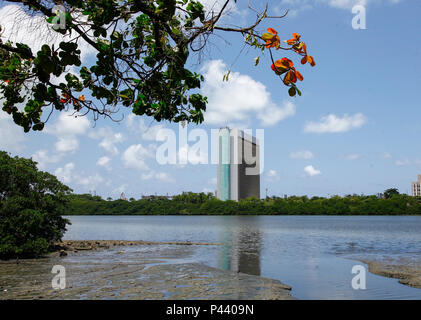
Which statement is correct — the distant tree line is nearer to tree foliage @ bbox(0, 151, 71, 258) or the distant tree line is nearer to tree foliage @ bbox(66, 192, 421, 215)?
tree foliage @ bbox(66, 192, 421, 215)

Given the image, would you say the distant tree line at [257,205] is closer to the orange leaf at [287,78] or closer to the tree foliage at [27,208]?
the tree foliage at [27,208]

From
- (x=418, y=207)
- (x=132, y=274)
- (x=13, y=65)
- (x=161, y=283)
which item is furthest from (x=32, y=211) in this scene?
(x=418, y=207)

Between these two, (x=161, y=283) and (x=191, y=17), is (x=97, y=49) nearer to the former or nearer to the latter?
(x=191, y=17)

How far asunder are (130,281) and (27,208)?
8.25m

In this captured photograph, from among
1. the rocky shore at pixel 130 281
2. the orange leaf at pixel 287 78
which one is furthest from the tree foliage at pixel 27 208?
the orange leaf at pixel 287 78

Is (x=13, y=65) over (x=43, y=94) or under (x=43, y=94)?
over

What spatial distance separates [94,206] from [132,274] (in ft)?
411

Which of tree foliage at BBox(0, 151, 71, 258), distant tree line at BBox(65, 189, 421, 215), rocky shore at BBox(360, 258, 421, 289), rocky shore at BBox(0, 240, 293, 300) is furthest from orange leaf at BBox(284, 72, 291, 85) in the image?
distant tree line at BBox(65, 189, 421, 215)

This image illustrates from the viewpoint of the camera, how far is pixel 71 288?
12.2m

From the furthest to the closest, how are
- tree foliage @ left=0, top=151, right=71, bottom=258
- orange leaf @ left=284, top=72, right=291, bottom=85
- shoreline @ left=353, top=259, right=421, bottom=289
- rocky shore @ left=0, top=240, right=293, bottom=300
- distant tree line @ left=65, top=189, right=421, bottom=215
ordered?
distant tree line @ left=65, top=189, right=421, bottom=215 < tree foliage @ left=0, top=151, right=71, bottom=258 < shoreline @ left=353, top=259, right=421, bottom=289 < rocky shore @ left=0, top=240, right=293, bottom=300 < orange leaf @ left=284, top=72, right=291, bottom=85

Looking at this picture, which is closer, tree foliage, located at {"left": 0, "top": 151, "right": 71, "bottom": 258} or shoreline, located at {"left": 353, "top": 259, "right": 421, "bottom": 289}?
shoreline, located at {"left": 353, "top": 259, "right": 421, "bottom": 289}

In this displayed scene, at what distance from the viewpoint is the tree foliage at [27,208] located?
17.7 meters

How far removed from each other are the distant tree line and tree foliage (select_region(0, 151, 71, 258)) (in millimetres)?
94702

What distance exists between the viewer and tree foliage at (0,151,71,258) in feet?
57.9
